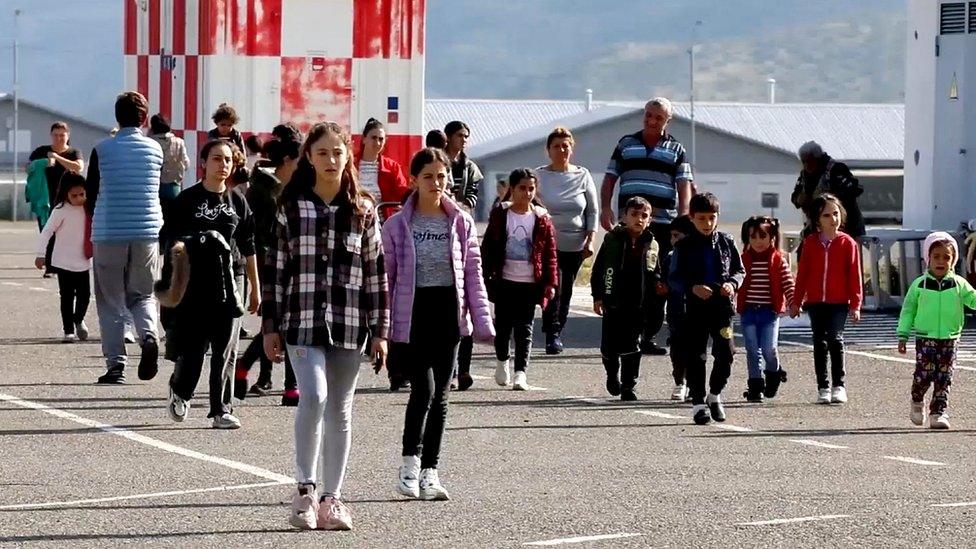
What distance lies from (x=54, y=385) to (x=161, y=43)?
388cm

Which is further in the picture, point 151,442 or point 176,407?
point 176,407

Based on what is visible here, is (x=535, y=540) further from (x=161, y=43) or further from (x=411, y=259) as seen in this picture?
(x=161, y=43)

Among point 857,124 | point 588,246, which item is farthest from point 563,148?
point 857,124

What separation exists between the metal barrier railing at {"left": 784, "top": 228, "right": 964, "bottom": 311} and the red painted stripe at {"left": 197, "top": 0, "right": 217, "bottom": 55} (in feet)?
24.1

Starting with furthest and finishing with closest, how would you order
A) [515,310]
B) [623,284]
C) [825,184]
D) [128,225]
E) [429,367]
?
[825,184] < [515,310] < [623,284] < [128,225] < [429,367]

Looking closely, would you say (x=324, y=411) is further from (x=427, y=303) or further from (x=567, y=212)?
(x=567, y=212)

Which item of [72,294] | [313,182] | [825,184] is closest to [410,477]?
[313,182]

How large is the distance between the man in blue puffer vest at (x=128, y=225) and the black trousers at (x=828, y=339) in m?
4.16

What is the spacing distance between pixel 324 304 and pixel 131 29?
9.09 m

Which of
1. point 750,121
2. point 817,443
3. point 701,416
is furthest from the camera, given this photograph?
point 750,121

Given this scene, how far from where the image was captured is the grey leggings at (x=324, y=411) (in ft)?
28.7

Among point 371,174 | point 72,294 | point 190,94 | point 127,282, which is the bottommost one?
point 72,294

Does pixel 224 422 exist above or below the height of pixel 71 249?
below

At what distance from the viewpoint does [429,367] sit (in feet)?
31.3
